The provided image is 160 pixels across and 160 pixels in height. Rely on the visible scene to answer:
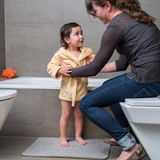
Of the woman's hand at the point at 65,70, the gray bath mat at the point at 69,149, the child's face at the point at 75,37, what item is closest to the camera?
the woman's hand at the point at 65,70

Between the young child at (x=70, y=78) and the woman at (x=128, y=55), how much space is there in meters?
0.38

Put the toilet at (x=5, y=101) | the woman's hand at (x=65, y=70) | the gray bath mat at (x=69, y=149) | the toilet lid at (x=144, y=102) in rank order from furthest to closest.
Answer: the gray bath mat at (x=69, y=149) < the woman's hand at (x=65, y=70) < the toilet at (x=5, y=101) < the toilet lid at (x=144, y=102)

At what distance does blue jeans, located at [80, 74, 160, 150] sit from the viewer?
4.25ft

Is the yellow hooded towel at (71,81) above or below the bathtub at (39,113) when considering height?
above

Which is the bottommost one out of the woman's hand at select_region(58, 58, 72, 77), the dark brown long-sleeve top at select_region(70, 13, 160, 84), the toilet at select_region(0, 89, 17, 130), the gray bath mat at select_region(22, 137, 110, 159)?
the gray bath mat at select_region(22, 137, 110, 159)

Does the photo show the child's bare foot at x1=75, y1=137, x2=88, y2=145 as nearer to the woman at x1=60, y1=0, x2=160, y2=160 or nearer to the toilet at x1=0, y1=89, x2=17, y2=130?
the woman at x1=60, y1=0, x2=160, y2=160

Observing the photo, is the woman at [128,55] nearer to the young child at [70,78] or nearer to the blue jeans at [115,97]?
the blue jeans at [115,97]

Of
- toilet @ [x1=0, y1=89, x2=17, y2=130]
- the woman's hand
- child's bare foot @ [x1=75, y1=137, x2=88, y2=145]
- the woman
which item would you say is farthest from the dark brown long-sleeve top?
→ child's bare foot @ [x1=75, y1=137, x2=88, y2=145]

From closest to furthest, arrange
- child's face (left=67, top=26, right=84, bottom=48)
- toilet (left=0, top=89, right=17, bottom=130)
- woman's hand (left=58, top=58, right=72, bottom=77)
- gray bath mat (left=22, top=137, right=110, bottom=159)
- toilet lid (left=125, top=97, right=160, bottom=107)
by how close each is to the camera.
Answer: toilet lid (left=125, top=97, right=160, bottom=107) → toilet (left=0, top=89, right=17, bottom=130) → woman's hand (left=58, top=58, right=72, bottom=77) → gray bath mat (left=22, top=137, right=110, bottom=159) → child's face (left=67, top=26, right=84, bottom=48)

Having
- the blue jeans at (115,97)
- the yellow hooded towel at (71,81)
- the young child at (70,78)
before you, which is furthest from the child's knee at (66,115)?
the blue jeans at (115,97)

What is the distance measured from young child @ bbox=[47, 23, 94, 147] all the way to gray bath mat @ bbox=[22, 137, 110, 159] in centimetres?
6

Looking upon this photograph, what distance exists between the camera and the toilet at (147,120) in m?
1.20

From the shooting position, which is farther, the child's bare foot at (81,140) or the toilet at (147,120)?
the child's bare foot at (81,140)

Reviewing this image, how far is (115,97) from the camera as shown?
1.32 meters
